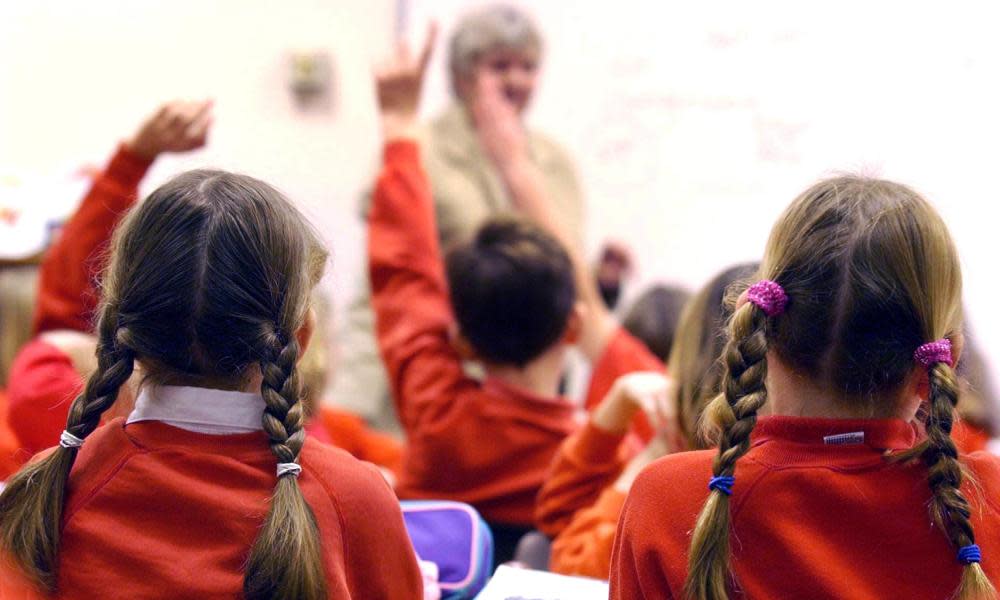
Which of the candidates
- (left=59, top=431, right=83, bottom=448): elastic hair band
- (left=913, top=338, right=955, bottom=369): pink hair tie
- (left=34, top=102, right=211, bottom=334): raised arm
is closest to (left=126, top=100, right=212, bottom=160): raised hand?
(left=34, top=102, right=211, bottom=334): raised arm

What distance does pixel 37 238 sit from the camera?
92.6 inches

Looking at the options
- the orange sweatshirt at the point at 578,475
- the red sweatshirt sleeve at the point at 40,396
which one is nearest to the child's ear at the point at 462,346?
the orange sweatshirt at the point at 578,475

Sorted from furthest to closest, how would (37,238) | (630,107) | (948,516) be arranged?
(630,107)
(37,238)
(948,516)

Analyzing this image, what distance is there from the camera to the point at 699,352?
143 cm

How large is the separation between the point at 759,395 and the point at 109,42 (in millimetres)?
3015

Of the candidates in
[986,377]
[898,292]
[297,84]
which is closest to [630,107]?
[297,84]

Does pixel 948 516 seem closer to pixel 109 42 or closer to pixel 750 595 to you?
pixel 750 595

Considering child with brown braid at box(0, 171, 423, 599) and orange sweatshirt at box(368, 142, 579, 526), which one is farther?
orange sweatshirt at box(368, 142, 579, 526)

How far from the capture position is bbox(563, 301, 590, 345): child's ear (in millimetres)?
1886

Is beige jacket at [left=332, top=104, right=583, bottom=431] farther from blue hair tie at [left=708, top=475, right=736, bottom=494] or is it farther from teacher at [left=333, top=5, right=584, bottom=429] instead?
blue hair tie at [left=708, top=475, right=736, bottom=494]

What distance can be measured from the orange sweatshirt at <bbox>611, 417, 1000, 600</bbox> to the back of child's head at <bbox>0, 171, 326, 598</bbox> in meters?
0.29

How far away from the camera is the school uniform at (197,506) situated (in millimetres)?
972

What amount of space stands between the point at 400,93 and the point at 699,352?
767 mm

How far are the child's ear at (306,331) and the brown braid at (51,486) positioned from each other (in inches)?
6.0
